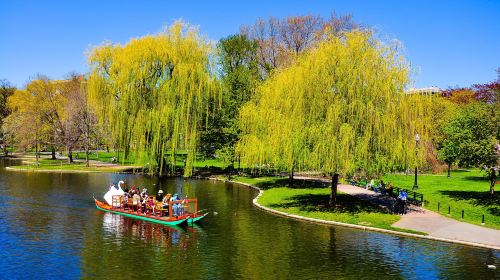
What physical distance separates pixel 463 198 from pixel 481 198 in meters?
1.37

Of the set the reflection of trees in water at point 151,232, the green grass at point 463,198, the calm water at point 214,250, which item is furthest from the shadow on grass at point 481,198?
the reflection of trees in water at point 151,232

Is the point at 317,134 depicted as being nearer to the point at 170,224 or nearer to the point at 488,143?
the point at 170,224

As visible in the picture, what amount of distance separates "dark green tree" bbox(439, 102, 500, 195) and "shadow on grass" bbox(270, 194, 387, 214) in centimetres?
867

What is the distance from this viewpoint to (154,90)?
161 feet

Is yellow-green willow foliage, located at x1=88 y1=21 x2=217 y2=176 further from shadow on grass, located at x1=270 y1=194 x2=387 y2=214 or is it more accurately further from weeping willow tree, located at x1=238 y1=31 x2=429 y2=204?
weeping willow tree, located at x1=238 y1=31 x2=429 y2=204

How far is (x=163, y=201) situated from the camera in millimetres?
29219

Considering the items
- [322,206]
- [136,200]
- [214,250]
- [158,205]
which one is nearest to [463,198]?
[322,206]

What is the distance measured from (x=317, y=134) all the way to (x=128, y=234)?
1308 centimetres

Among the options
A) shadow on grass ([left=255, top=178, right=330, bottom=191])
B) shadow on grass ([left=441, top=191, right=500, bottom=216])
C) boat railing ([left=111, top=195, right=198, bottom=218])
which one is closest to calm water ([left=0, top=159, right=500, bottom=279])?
boat railing ([left=111, top=195, right=198, bottom=218])

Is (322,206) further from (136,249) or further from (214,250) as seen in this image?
(136,249)

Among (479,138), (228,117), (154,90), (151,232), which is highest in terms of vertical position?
(154,90)

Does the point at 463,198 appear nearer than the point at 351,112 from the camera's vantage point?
No

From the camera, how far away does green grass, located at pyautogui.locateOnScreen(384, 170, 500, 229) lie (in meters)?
31.4

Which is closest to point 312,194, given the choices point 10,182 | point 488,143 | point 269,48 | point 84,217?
point 488,143
